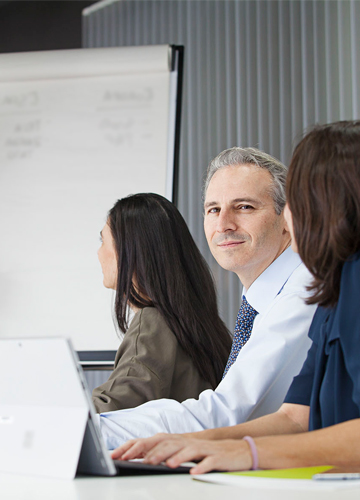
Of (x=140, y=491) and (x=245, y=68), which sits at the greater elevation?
(x=245, y=68)

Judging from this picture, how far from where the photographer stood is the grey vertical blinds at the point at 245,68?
339 centimetres

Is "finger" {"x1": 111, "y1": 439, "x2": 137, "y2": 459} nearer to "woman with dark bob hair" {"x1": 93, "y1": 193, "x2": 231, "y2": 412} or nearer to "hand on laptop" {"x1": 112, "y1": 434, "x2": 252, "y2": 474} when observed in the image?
"hand on laptop" {"x1": 112, "y1": 434, "x2": 252, "y2": 474}

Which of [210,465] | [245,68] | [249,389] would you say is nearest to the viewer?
[210,465]

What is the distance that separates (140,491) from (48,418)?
0.60ft

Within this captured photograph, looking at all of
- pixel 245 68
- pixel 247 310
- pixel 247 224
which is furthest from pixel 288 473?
pixel 245 68

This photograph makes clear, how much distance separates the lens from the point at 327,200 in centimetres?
96

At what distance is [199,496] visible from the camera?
0.65m

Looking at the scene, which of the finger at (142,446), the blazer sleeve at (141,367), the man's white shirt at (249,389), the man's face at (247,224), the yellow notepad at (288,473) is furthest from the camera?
the man's face at (247,224)

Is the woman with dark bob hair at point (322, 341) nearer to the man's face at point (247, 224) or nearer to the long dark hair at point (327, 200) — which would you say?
the long dark hair at point (327, 200)

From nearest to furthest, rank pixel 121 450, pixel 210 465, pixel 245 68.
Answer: pixel 210 465 < pixel 121 450 < pixel 245 68

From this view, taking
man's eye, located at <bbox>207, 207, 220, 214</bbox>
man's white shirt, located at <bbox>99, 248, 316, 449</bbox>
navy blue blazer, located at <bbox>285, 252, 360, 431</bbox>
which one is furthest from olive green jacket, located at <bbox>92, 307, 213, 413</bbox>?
navy blue blazer, located at <bbox>285, 252, 360, 431</bbox>

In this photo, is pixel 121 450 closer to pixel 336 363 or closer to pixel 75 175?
pixel 336 363

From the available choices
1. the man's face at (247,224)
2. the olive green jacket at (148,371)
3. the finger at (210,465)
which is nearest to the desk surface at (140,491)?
the finger at (210,465)

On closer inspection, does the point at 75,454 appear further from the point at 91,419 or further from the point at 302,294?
the point at 302,294
